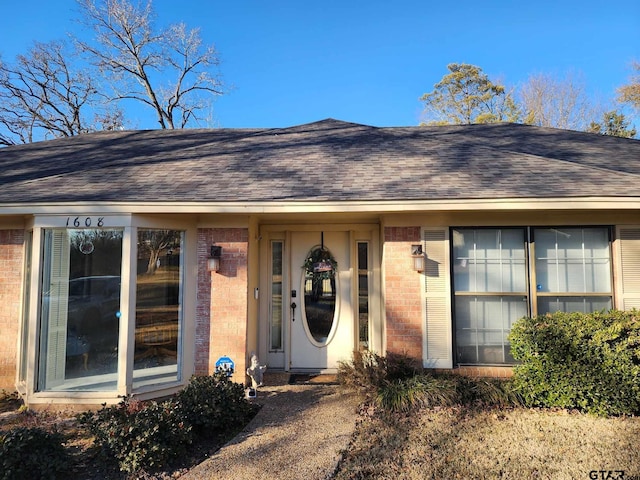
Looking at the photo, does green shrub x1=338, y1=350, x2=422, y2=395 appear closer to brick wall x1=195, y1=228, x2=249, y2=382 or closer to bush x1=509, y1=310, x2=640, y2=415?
bush x1=509, y1=310, x2=640, y2=415

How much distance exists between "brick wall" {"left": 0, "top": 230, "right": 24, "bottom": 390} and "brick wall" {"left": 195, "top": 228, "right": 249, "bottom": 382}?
2.68 meters

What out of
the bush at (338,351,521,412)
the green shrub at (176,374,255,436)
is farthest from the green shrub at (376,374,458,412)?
the green shrub at (176,374,255,436)

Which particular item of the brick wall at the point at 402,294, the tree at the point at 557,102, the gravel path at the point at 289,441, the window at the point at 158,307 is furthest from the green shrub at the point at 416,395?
the tree at the point at 557,102

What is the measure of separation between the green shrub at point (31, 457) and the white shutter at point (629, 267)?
22.3ft

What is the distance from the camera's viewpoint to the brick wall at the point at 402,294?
5.56 metres

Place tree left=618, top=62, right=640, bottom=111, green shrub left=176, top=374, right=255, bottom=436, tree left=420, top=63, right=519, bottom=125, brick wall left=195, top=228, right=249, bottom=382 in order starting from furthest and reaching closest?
tree left=420, top=63, right=519, bottom=125
tree left=618, top=62, right=640, bottom=111
brick wall left=195, top=228, right=249, bottom=382
green shrub left=176, top=374, right=255, bottom=436

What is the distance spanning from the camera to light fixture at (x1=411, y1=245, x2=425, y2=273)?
553 centimetres

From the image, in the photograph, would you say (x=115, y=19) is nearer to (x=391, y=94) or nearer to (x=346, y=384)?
(x=391, y=94)

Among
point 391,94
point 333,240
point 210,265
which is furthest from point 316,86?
point 210,265

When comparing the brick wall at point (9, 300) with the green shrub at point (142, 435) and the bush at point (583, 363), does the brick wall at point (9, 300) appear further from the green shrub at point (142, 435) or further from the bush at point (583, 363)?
the bush at point (583, 363)

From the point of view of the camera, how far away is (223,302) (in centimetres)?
571

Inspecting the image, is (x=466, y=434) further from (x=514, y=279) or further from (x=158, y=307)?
(x=158, y=307)

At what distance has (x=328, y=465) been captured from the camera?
3.37 m

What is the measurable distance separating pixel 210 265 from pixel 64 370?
2.35 m
